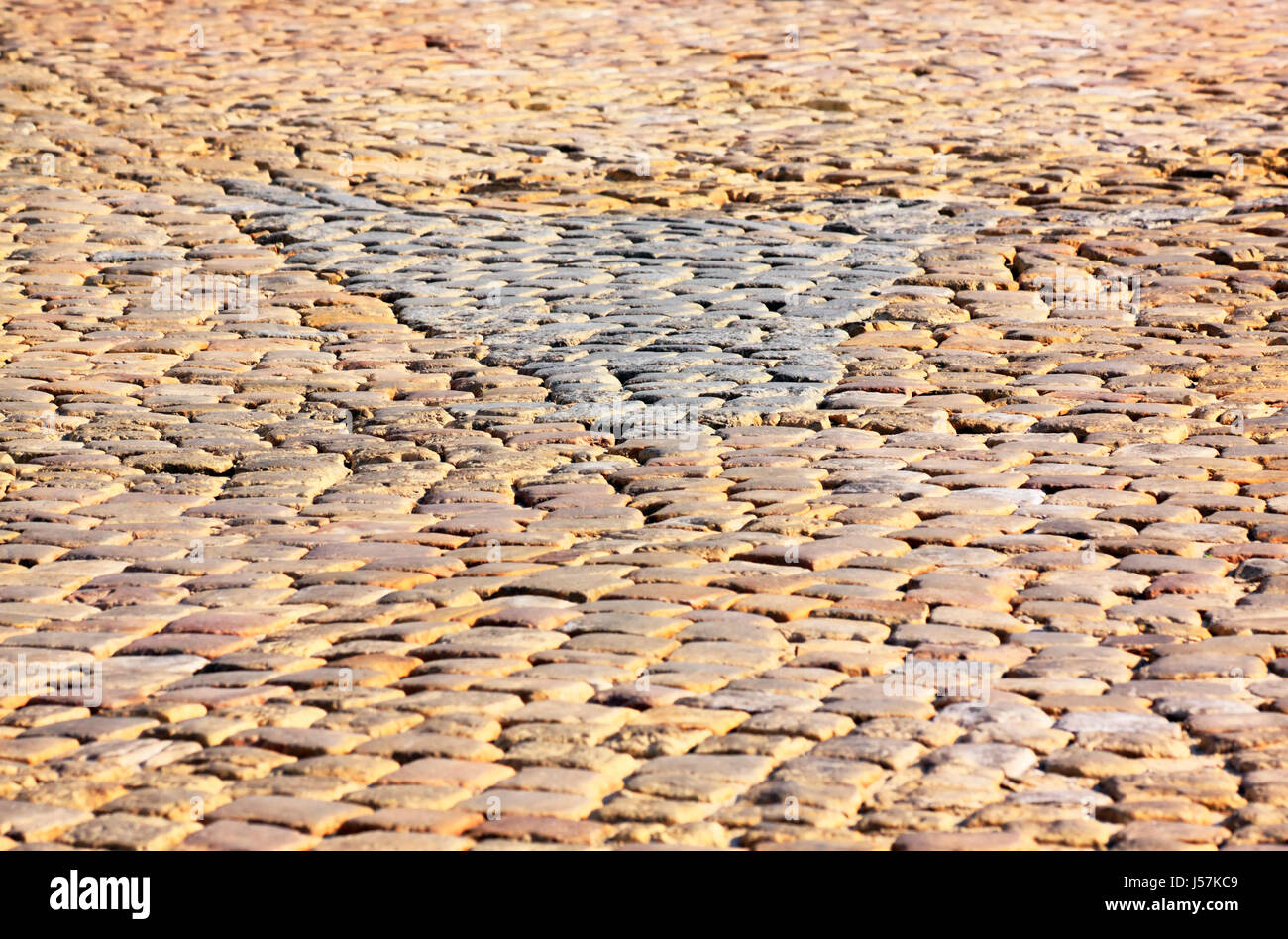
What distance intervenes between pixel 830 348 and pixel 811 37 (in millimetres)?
8333

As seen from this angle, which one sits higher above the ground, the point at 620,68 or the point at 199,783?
the point at 620,68

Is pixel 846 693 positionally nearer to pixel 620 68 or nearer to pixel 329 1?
pixel 620 68

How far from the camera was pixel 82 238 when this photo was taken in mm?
8992

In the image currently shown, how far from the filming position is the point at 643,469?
592 centimetres

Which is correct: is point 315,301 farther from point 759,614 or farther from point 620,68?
point 620,68

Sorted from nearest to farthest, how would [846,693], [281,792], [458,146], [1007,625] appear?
[281,792], [846,693], [1007,625], [458,146]

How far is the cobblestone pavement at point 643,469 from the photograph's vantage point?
148 inches

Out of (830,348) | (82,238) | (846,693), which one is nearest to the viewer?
(846,693)

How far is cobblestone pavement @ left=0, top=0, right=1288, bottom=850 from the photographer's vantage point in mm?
3748

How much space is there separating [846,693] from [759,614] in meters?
0.54

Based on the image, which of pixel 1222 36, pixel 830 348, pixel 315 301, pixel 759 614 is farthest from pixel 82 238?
pixel 1222 36
